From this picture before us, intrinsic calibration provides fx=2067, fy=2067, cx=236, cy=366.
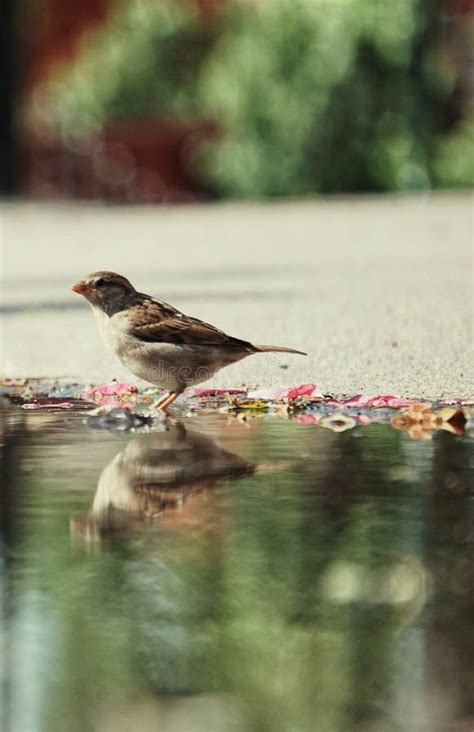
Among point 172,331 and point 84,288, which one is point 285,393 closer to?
point 172,331

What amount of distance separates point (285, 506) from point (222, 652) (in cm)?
180

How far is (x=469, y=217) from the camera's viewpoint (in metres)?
23.8

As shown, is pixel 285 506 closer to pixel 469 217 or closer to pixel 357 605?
pixel 357 605

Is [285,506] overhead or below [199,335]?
below

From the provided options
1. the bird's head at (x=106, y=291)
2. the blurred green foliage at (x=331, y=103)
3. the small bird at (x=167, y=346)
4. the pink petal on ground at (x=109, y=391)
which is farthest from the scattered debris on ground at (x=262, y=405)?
the blurred green foliage at (x=331, y=103)

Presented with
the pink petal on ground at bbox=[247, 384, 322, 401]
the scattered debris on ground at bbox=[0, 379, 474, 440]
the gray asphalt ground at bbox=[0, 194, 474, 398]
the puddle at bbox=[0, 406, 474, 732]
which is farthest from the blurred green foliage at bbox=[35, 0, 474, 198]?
the puddle at bbox=[0, 406, 474, 732]

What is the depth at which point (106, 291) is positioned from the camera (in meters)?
8.94

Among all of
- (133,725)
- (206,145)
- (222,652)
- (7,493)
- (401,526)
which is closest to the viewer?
(133,725)

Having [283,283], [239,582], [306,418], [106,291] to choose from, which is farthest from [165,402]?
[283,283]

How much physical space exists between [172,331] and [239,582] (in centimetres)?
319

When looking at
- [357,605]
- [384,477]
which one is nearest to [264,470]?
[384,477]

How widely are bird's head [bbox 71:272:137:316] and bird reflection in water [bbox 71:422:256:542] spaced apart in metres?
0.65

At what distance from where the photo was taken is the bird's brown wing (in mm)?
8711

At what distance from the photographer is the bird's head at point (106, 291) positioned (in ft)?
29.2
